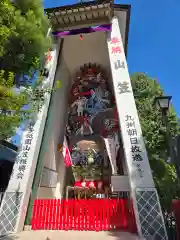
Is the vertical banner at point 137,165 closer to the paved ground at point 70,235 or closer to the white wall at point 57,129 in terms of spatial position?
the paved ground at point 70,235

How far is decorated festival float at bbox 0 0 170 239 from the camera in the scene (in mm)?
6230

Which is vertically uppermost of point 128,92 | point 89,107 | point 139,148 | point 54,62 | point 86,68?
point 86,68

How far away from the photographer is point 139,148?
6551 millimetres

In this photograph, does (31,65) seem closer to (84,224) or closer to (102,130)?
(84,224)

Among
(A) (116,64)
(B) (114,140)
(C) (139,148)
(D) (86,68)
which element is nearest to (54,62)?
(A) (116,64)

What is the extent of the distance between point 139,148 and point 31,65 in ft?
13.7

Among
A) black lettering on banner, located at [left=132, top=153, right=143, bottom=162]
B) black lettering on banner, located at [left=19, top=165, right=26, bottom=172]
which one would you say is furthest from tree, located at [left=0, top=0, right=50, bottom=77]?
black lettering on banner, located at [left=132, top=153, right=143, bottom=162]

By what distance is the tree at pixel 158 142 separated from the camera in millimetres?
10641

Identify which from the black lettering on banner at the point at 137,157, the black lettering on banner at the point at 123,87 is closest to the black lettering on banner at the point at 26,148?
the black lettering on banner at the point at 137,157

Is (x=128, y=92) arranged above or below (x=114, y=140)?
above

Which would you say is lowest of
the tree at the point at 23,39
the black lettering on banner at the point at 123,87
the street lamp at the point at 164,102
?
the street lamp at the point at 164,102

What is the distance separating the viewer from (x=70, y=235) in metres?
5.73

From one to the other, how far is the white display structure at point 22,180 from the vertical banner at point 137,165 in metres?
3.16

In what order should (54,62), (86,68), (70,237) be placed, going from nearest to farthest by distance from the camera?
(70,237)
(54,62)
(86,68)
